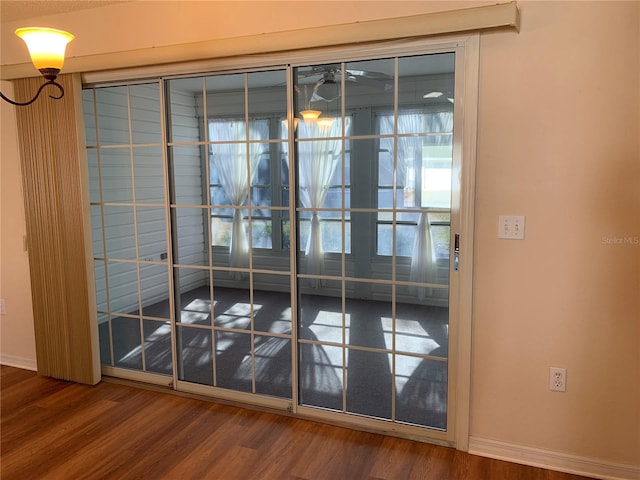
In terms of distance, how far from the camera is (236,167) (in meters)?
2.96

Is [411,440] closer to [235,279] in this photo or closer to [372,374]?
[372,374]

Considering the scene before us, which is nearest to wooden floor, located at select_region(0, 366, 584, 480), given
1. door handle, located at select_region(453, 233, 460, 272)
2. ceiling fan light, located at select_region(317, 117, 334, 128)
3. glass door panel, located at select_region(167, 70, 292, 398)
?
glass door panel, located at select_region(167, 70, 292, 398)

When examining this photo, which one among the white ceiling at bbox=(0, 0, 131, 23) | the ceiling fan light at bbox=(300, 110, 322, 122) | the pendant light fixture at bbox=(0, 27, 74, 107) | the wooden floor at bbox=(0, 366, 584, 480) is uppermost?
the white ceiling at bbox=(0, 0, 131, 23)

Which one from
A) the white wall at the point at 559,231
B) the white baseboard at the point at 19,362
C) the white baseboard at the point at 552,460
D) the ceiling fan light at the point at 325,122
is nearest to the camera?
the white wall at the point at 559,231

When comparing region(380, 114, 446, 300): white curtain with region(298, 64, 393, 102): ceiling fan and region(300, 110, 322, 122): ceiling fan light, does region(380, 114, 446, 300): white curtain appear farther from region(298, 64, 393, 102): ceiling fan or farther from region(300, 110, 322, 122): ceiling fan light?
region(300, 110, 322, 122): ceiling fan light

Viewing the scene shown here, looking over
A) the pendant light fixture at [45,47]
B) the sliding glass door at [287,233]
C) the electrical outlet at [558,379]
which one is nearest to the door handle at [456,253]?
the sliding glass door at [287,233]

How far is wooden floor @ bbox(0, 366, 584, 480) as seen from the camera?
2369 mm

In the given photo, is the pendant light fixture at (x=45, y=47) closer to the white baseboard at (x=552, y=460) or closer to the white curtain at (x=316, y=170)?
the white curtain at (x=316, y=170)

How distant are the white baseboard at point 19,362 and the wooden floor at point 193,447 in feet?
1.69

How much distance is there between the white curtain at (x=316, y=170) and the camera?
2691 millimetres

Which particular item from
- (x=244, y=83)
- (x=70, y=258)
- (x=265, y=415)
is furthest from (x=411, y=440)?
(x=70, y=258)

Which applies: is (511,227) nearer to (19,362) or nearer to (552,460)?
(552,460)

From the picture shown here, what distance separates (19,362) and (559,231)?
396cm

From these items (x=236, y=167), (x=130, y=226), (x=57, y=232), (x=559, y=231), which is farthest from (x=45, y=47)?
(x=559, y=231)
